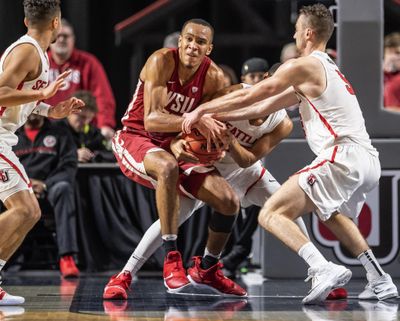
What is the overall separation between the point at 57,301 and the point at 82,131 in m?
3.22

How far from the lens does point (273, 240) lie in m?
7.94

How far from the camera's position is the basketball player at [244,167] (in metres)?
6.42

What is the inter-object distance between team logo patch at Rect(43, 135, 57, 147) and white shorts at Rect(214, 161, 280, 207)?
7.62ft

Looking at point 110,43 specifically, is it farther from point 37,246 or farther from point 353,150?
point 353,150

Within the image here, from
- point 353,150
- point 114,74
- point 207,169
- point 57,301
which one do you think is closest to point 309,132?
point 353,150

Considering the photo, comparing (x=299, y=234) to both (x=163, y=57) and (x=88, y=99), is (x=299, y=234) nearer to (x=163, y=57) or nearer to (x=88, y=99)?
(x=163, y=57)

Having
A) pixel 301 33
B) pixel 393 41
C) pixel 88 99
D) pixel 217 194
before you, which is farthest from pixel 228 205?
pixel 393 41

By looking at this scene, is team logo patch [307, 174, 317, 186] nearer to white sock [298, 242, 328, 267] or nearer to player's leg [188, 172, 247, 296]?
white sock [298, 242, 328, 267]

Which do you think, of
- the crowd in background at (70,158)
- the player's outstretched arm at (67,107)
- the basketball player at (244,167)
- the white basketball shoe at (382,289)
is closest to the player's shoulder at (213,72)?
the basketball player at (244,167)

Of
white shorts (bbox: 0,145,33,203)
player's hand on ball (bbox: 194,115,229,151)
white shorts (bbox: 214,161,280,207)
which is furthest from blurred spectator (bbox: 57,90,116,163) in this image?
white shorts (bbox: 0,145,33,203)

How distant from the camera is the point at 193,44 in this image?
6430 millimetres

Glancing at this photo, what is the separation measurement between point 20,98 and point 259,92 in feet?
4.47

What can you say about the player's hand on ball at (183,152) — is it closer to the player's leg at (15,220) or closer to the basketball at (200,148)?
the basketball at (200,148)

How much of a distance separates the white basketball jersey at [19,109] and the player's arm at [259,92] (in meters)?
0.87
